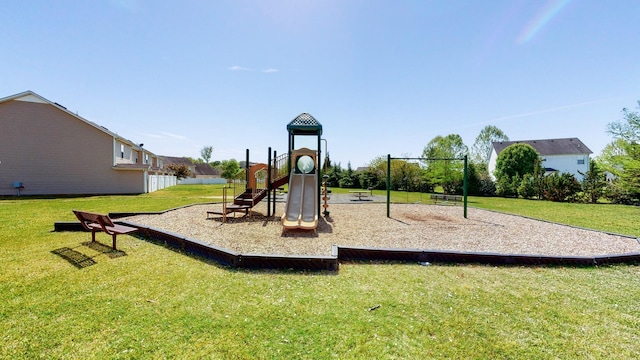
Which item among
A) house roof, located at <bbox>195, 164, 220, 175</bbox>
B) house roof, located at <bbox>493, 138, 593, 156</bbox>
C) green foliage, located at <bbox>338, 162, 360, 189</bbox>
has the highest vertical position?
house roof, located at <bbox>493, 138, 593, 156</bbox>

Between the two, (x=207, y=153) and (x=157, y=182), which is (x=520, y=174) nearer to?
(x=157, y=182)

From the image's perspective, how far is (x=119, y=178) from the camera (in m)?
23.0

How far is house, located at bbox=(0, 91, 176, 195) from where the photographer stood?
66.0 feet

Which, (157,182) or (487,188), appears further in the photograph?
(157,182)

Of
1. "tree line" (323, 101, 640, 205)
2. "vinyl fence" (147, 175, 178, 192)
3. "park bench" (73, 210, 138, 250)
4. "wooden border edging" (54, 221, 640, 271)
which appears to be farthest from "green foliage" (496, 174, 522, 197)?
"vinyl fence" (147, 175, 178, 192)

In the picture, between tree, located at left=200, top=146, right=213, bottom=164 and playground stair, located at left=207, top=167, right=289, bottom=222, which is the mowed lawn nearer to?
playground stair, located at left=207, top=167, right=289, bottom=222

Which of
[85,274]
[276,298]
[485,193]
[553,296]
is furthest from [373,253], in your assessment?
[485,193]

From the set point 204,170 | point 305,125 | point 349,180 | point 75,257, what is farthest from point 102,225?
point 204,170

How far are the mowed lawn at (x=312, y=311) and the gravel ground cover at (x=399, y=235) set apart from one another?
1.23 metres

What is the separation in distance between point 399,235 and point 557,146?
2043 inches

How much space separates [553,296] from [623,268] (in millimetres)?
3085

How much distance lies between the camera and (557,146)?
42656 mm

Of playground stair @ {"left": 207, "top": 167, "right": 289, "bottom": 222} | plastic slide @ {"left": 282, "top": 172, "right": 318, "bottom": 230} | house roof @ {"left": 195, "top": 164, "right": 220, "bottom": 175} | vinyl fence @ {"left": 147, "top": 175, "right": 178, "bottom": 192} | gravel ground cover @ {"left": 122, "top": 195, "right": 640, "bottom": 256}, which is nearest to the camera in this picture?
gravel ground cover @ {"left": 122, "top": 195, "right": 640, "bottom": 256}

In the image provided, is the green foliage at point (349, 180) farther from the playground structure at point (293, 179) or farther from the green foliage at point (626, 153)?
the playground structure at point (293, 179)
